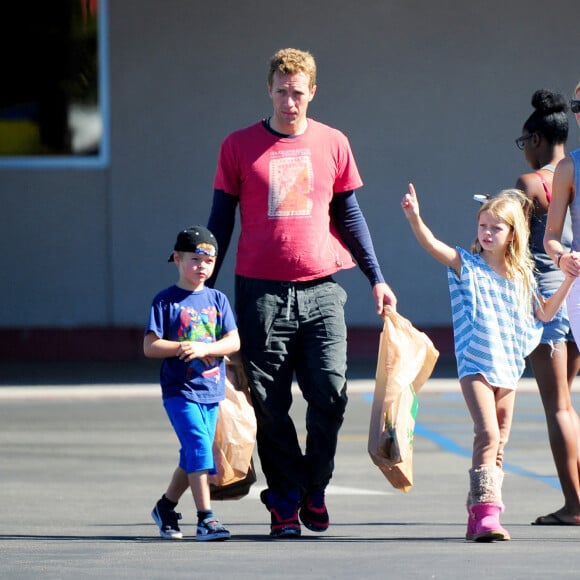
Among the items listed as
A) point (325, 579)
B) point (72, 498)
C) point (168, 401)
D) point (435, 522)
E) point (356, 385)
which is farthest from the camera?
point (356, 385)

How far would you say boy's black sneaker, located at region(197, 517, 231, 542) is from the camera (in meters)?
6.44

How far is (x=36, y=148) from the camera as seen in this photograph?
15.5 m

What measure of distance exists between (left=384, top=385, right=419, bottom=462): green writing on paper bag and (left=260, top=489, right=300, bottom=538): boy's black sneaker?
0.47m

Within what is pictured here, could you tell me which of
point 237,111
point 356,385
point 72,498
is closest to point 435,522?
point 72,498

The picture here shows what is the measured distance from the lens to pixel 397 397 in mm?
6688

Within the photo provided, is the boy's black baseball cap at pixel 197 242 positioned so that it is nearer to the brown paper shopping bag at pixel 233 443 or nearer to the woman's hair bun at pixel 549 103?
the brown paper shopping bag at pixel 233 443

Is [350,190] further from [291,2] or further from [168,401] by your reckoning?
[291,2]

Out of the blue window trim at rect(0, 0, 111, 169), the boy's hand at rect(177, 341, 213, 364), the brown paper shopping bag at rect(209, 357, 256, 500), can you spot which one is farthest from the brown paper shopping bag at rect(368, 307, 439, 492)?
the blue window trim at rect(0, 0, 111, 169)

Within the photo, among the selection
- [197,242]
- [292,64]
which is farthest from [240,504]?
[292,64]

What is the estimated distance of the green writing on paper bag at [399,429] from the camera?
21.7ft

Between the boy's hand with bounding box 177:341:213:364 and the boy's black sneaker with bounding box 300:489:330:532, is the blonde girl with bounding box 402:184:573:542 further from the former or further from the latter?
the boy's hand with bounding box 177:341:213:364

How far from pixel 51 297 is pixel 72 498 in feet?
25.0

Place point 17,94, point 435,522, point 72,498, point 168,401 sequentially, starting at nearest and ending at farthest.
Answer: point 168,401 < point 435,522 < point 72,498 < point 17,94

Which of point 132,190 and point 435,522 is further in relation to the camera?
point 132,190
